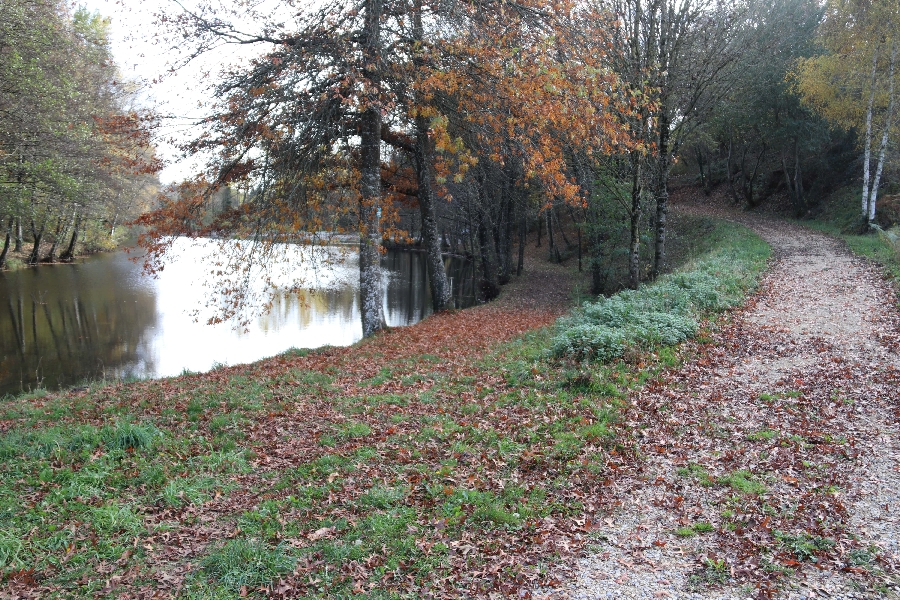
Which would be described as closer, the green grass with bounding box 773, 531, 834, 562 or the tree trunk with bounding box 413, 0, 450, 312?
the green grass with bounding box 773, 531, 834, 562

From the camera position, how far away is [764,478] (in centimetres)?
565

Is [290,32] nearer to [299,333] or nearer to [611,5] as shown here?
[611,5]

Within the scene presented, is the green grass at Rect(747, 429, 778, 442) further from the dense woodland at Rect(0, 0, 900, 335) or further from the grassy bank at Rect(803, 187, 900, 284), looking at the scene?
the grassy bank at Rect(803, 187, 900, 284)

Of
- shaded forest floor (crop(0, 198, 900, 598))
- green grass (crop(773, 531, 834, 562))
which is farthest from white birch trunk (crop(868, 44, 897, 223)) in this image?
green grass (crop(773, 531, 834, 562))

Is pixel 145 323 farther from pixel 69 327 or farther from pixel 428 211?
pixel 428 211

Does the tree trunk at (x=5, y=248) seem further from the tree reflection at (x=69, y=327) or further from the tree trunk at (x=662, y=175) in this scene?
the tree trunk at (x=662, y=175)

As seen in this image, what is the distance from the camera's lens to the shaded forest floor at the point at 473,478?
4441mm

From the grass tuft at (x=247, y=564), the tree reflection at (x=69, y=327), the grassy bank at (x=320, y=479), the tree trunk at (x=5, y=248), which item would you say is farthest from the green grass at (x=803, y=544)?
the tree trunk at (x=5, y=248)

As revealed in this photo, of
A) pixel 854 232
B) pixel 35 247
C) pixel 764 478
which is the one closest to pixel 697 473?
pixel 764 478

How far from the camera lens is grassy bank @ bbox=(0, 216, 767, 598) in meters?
4.52

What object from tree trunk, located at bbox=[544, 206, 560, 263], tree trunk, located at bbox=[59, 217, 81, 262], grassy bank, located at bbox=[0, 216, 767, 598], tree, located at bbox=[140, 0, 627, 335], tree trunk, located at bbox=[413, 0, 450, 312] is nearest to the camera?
grassy bank, located at bbox=[0, 216, 767, 598]

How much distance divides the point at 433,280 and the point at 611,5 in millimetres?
9744

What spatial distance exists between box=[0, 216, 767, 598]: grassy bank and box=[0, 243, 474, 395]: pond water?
511 centimetres

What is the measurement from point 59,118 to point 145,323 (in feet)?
25.9
